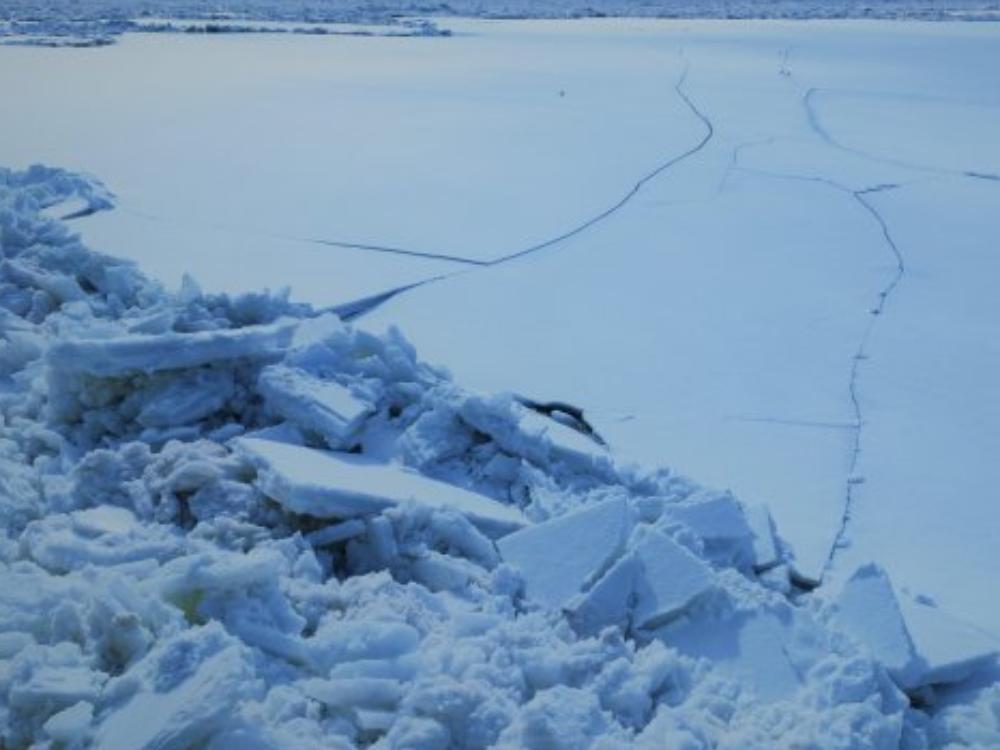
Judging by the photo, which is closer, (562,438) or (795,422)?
(562,438)

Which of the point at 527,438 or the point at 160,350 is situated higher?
the point at 160,350

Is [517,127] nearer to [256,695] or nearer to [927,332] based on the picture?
[927,332]

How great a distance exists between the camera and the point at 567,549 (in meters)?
1.60

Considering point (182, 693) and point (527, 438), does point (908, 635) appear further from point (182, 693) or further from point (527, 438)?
point (182, 693)

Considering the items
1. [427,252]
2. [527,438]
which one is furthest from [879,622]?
[427,252]

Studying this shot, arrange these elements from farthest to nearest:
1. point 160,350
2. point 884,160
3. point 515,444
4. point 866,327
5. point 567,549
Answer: point 884,160, point 866,327, point 160,350, point 515,444, point 567,549

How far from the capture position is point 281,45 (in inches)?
382

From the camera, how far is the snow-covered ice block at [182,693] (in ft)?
3.64

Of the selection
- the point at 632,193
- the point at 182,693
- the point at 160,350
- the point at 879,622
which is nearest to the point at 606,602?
the point at 879,622

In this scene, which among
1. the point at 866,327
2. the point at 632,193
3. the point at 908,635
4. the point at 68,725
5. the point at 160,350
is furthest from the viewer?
the point at 632,193

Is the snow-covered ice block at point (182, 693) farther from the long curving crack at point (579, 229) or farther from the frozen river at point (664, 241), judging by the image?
the long curving crack at point (579, 229)

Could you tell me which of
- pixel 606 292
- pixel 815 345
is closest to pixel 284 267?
pixel 606 292

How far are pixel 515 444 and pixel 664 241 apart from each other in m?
1.84

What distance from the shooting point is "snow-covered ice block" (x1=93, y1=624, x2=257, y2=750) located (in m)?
1.11
